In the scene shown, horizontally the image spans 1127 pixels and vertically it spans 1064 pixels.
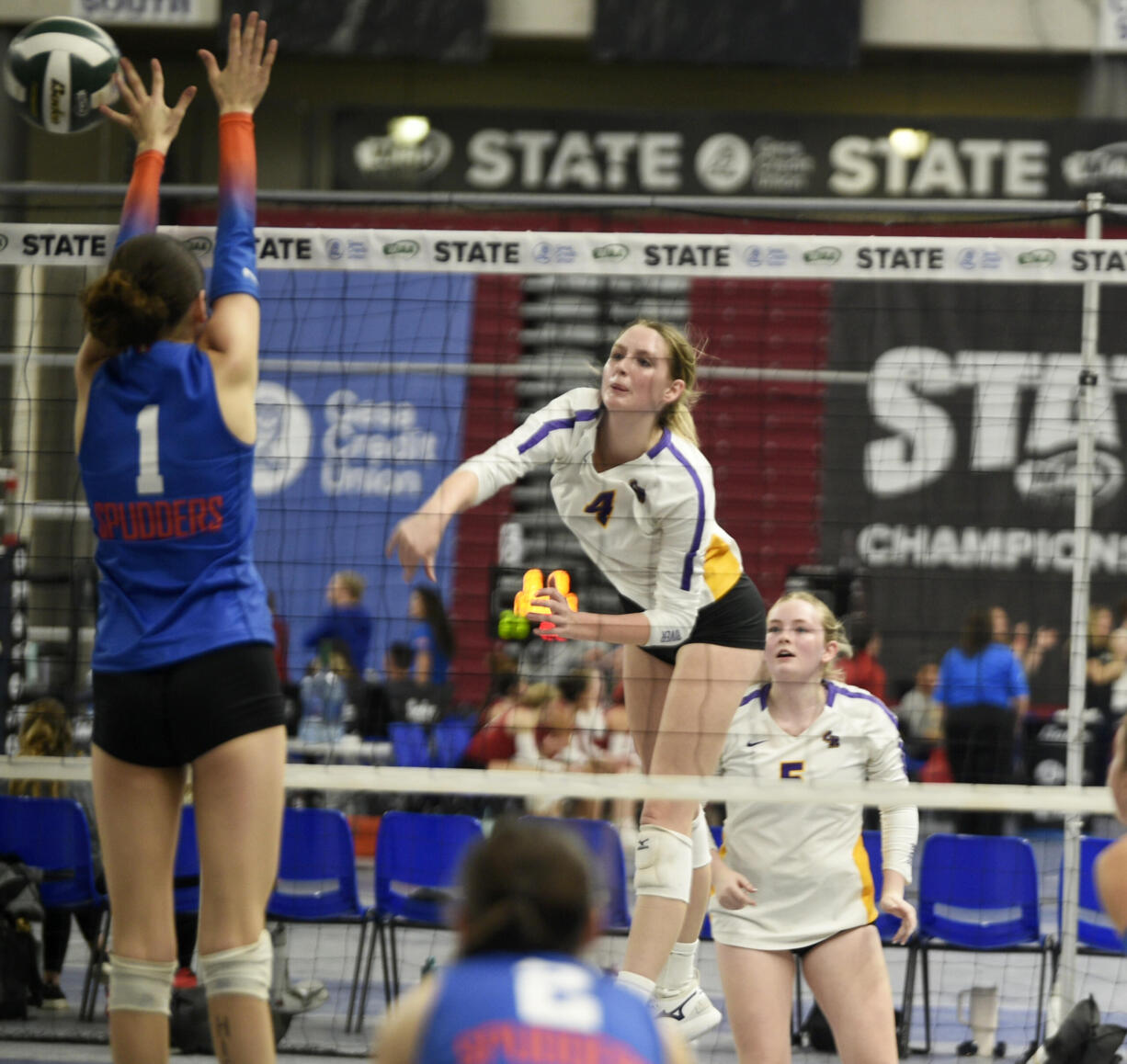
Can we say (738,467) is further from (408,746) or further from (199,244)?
(199,244)

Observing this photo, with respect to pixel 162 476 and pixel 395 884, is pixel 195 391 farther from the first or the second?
pixel 395 884

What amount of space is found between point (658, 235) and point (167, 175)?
883 cm

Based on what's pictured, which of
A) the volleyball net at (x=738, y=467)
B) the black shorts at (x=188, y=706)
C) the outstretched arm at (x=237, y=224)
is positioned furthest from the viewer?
the volleyball net at (x=738, y=467)

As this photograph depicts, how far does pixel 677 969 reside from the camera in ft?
15.5

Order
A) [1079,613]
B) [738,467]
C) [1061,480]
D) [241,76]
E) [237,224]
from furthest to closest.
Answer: [738,467]
[1061,480]
[1079,613]
[241,76]
[237,224]

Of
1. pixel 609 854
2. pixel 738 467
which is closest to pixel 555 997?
pixel 609 854

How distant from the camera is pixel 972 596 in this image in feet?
38.4

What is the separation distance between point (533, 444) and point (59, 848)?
A: 3748 mm

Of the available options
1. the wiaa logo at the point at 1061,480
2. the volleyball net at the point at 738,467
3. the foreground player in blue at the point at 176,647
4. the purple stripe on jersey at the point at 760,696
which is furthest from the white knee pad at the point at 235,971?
the wiaa logo at the point at 1061,480

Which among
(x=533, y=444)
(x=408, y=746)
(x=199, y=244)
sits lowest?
(x=408, y=746)

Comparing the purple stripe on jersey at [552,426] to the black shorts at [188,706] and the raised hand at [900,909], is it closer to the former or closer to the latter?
the black shorts at [188,706]

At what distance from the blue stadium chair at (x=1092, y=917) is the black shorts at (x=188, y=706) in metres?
4.41

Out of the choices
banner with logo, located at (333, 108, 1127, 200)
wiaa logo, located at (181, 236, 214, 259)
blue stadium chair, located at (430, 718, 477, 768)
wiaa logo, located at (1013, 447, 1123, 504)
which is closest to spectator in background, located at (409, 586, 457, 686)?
blue stadium chair, located at (430, 718, 477, 768)

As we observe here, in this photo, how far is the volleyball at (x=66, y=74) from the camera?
490cm
